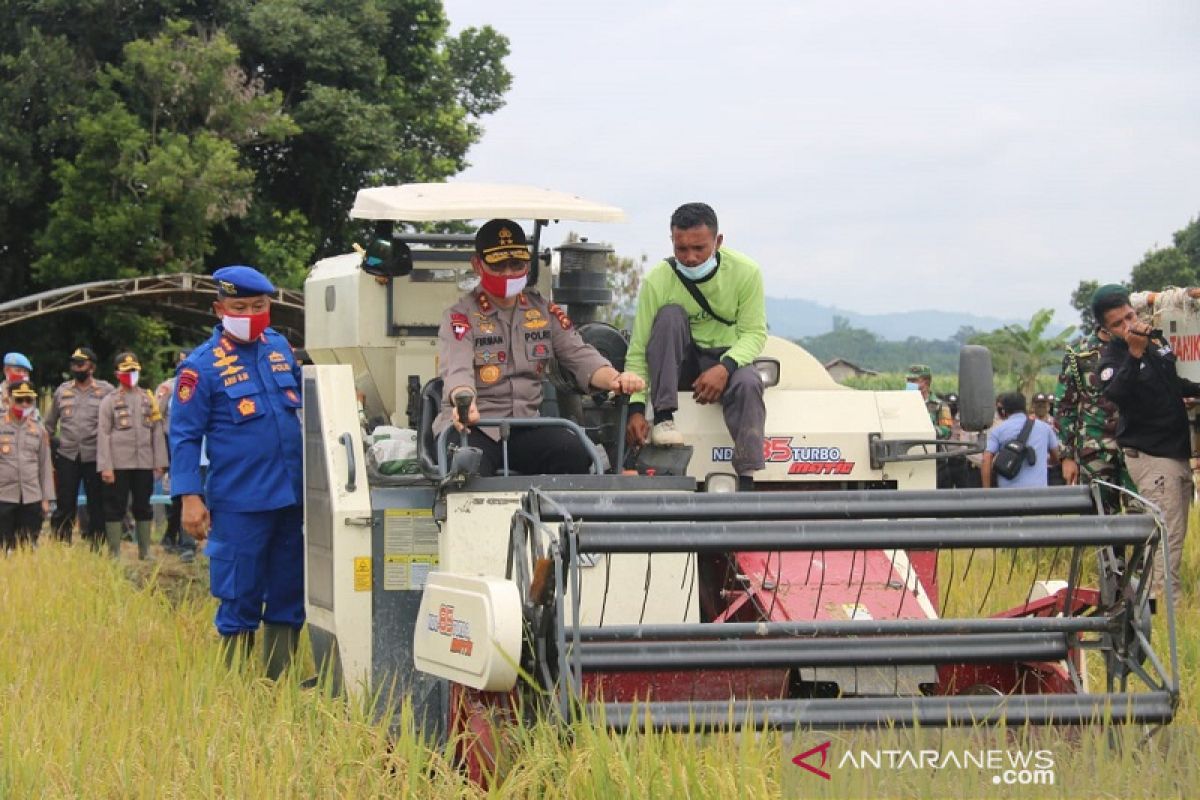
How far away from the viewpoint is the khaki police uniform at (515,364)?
24.4ft

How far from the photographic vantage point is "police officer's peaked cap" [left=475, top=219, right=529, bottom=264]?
7718 millimetres

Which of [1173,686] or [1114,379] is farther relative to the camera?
[1114,379]

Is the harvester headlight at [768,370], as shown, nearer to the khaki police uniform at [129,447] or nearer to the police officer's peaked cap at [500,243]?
the police officer's peaked cap at [500,243]

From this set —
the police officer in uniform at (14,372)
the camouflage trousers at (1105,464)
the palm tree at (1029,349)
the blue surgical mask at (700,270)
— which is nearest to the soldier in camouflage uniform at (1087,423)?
the camouflage trousers at (1105,464)

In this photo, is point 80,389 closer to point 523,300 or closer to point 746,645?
point 523,300

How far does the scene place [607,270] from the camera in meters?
9.45

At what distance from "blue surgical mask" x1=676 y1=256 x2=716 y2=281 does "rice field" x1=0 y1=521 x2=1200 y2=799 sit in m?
2.61

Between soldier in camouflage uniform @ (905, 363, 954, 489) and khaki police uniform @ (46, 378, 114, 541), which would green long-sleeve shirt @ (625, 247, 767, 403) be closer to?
khaki police uniform @ (46, 378, 114, 541)

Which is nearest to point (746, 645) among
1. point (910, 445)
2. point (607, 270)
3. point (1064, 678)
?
point (1064, 678)

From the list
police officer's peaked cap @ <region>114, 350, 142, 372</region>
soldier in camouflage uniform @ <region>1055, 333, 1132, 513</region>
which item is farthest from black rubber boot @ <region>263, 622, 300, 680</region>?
police officer's peaked cap @ <region>114, 350, 142, 372</region>

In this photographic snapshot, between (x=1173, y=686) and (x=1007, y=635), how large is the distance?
0.62 metres

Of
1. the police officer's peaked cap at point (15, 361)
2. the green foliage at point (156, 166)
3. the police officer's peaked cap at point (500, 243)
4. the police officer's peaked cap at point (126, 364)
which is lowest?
the police officer's peaked cap at point (126, 364)

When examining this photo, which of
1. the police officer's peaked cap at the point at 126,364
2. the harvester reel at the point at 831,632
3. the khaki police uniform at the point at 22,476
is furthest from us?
the police officer's peaked cap at the point at 126,364

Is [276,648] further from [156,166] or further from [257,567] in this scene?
[156,166]
